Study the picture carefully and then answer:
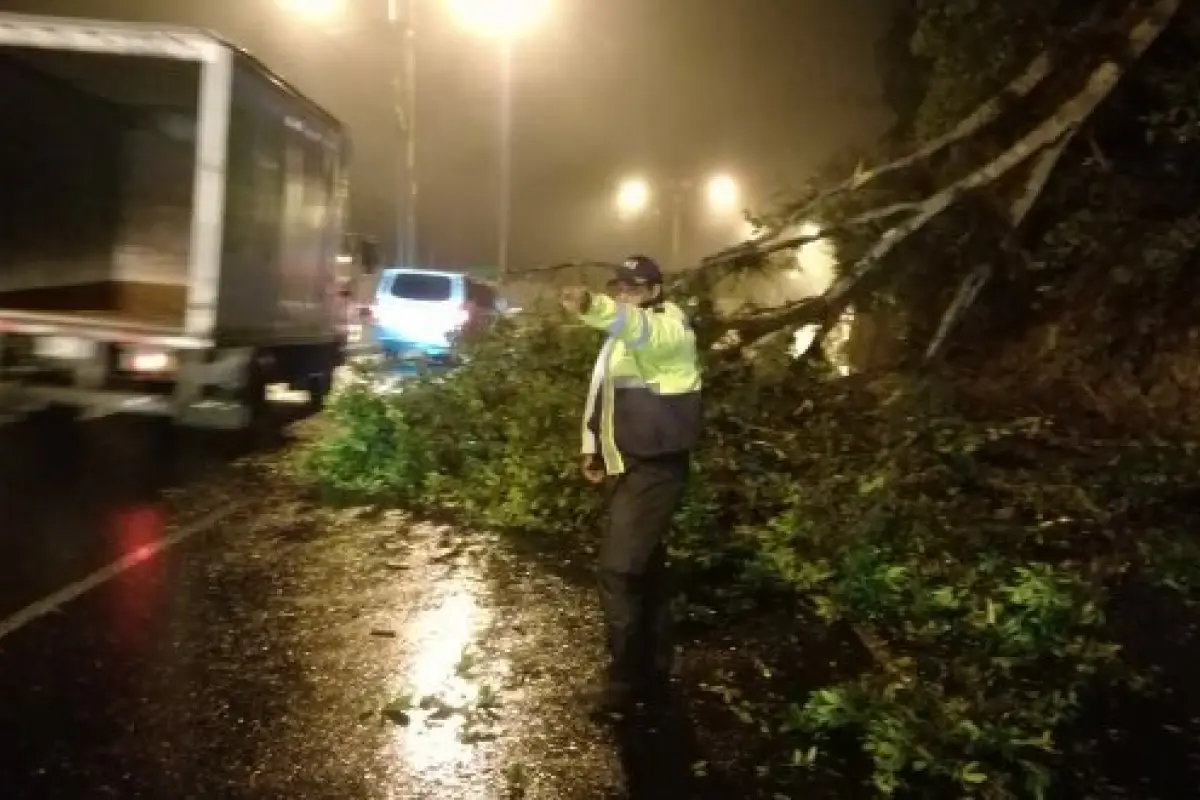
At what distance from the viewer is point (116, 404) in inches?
403

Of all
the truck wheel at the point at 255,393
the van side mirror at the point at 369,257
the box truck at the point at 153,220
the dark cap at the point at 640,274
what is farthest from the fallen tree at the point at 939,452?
the van side mirror at the point at 369,257

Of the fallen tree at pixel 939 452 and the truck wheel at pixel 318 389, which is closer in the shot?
the fallen tree at pixel 939 452

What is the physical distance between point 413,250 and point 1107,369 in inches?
675

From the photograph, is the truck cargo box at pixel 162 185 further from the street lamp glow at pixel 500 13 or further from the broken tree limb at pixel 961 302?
the broken tree limb at pixel 961 302

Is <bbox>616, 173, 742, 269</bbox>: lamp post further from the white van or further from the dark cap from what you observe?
the dark cap

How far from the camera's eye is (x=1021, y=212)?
469 inches

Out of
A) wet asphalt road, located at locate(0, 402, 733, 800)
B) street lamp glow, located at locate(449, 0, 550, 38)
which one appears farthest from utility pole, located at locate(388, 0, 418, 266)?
wet asphalt road, located at locate(0, 402, 733, 800)

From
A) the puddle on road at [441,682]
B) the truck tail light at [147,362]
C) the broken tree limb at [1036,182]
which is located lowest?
the puddle on road at [441,682]

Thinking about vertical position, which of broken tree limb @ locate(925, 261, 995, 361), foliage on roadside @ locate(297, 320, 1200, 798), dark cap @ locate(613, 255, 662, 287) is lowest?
foliage on roadside @ locate(297, 320, 1200, 798)

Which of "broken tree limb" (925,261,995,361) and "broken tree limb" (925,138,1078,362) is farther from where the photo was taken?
"broken tree limb" (925,261,995,361)

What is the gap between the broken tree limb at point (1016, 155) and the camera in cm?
1128

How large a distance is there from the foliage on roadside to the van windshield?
11.4 metres

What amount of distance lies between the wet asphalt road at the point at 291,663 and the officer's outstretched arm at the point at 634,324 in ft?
4.89

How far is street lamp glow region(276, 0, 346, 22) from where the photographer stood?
16766mm
